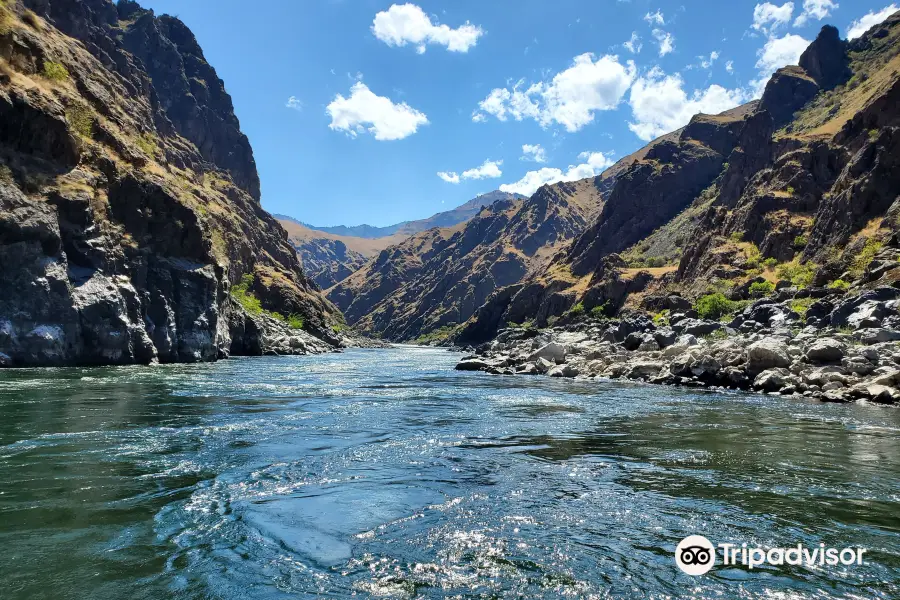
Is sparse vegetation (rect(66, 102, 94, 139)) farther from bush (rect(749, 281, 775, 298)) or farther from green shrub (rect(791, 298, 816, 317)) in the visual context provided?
bush (rect(749, 281, 775, 298))

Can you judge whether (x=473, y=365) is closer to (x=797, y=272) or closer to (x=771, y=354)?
(x=771, y=354)

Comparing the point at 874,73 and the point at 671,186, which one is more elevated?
the point at 874,73

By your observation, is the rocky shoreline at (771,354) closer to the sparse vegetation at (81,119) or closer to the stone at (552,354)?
the stone at (552,354)

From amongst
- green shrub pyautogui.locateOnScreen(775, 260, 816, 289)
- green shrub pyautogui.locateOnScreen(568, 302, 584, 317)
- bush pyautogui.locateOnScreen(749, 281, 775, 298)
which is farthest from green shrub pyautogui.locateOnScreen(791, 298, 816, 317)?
green shrub pyautogui.locateOnScreen(568, 302, 584, 317)

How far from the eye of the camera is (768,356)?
30.4 metres

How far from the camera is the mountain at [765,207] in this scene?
68.8 m

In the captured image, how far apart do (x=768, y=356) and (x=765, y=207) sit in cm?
7686

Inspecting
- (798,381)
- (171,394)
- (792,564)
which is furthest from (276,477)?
(798,381)

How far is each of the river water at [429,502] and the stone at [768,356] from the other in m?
9.75

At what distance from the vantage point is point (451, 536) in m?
8.38

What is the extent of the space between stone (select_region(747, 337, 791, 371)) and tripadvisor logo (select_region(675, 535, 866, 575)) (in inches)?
1004

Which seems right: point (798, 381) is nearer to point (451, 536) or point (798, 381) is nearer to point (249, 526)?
point (451, 536)

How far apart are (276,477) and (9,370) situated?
34.2 m

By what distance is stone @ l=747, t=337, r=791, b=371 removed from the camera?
98.3 feet
